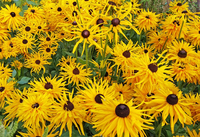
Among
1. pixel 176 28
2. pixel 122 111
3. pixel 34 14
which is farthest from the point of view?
pixel 34 14

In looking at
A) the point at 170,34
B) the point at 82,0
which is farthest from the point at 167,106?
the point at 82,0

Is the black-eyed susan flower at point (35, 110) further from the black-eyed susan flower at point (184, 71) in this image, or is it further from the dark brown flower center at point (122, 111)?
the black-eyed susan flower at point (184, 71)

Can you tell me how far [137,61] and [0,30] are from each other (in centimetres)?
172

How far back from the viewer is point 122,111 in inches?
32.6

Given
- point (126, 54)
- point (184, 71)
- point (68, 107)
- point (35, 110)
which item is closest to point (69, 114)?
point (68, 107)

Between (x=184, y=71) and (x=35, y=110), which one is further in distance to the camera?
(x=184, y=71)

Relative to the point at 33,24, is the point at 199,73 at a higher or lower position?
lower

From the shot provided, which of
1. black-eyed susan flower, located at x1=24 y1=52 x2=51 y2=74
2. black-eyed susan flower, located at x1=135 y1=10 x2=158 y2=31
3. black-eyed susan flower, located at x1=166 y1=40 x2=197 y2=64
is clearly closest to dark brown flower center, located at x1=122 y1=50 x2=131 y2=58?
black-eyed susan flower, located at x1=166 y1=40 x2=197 y2=64

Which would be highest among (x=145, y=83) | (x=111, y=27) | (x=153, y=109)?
(x=111, y=27)

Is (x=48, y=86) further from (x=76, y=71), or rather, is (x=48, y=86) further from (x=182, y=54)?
(x=182, y=54)

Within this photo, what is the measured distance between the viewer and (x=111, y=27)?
129cm

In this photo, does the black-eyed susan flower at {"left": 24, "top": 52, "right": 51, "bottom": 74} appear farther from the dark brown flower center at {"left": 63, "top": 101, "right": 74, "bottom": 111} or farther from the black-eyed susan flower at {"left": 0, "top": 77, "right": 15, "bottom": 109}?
the dark brown flower center at {"left": 63, "top": 101, "right": 74, "bottom": 111}

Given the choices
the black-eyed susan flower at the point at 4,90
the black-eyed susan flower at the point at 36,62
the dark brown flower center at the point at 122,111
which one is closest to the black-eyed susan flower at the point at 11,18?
the black-eyed susan flower at the point at 36,62

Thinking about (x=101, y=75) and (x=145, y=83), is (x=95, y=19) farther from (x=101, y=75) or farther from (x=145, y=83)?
(x=145, y=83)
